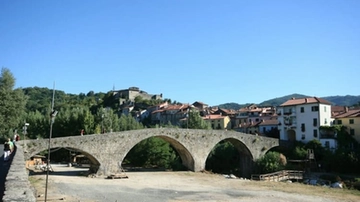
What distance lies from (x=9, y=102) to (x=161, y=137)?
18.0 metres

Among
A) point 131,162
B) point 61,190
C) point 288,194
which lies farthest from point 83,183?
point 131,162

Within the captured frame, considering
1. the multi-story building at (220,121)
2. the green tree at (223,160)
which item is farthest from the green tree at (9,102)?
the multi-story building at (220,121)

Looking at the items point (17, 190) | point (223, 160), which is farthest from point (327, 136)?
point (17, 190)

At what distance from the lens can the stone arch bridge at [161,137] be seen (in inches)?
1057

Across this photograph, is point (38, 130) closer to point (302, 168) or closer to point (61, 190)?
point (61, 190)

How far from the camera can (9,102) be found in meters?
37.1

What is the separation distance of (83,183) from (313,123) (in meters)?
32.9

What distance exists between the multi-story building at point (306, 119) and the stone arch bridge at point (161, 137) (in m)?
4.88

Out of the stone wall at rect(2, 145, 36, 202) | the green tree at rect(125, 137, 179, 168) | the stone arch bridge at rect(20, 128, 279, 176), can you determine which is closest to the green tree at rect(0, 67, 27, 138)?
the stone arch bridge at rect(20, 128, 279, 176)

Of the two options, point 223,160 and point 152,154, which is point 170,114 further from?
point 152,154

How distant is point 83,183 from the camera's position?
23516 mm

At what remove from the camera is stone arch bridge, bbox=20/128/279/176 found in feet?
88.0

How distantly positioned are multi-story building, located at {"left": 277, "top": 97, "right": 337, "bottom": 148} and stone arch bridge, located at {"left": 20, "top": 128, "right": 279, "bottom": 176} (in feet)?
16.0

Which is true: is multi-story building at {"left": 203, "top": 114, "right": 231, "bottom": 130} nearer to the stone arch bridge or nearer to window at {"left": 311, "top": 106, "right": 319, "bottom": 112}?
the stone arch bridge
